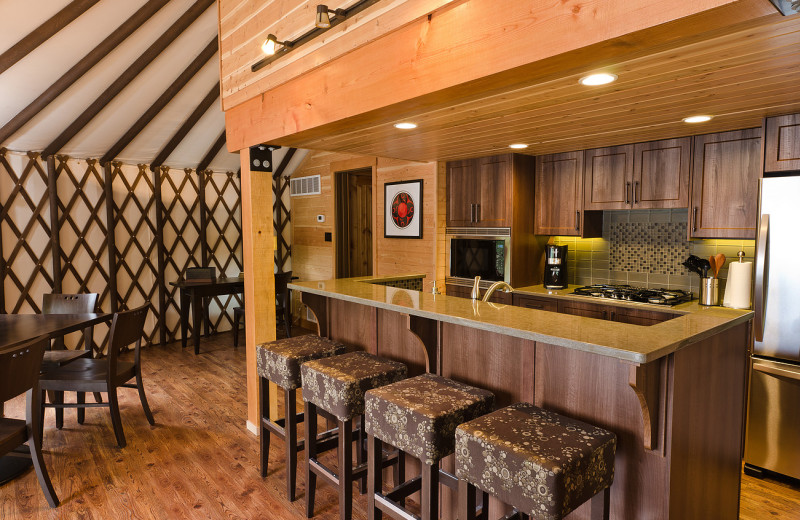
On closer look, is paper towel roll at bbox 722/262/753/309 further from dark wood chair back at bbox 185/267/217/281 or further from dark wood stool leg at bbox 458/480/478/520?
dark wood chair back at bbox 185/267/217/281

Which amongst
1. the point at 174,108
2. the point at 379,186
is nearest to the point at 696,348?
the point at 379,186

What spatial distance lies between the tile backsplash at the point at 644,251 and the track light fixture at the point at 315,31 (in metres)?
2.72

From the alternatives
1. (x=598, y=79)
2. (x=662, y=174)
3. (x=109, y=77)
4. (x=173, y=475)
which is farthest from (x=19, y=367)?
(x=662, y=174)

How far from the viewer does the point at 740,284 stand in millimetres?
2912

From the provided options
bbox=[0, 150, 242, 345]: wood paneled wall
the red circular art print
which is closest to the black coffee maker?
the red circular art print

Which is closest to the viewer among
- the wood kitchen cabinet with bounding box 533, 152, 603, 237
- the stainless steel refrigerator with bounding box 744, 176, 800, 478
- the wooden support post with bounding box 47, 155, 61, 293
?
the stainless steel refrigerator with bounding box 744, 176, 800, 478

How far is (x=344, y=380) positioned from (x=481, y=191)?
2459 millimetres

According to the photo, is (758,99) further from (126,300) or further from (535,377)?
(126,300)

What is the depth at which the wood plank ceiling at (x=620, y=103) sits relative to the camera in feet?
4.76

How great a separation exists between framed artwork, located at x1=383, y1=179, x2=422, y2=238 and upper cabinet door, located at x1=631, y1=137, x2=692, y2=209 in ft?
6.05

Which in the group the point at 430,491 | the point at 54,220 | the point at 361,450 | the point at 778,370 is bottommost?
the point at 361,450

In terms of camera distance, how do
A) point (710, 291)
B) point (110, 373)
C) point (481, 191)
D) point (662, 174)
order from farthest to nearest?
point (481, 191) < point (662, 174) < point (710, 291) < point (110, 373)

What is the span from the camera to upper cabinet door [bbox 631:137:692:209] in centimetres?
314

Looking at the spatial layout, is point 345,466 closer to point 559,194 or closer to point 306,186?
point 559,194
